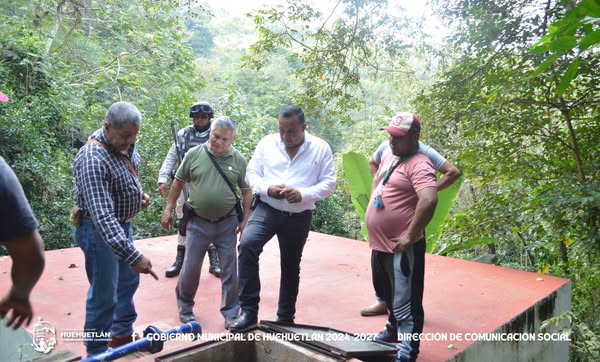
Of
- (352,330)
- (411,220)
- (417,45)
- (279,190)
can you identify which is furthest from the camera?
(417,45)

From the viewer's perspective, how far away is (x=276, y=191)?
308 cm

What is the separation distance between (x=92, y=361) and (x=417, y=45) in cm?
734

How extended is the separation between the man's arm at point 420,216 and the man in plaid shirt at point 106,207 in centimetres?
137

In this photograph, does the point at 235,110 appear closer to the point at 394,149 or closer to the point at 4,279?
the point at 4,279

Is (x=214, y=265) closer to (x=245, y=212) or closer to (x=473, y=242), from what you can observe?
(x=245, y=212)

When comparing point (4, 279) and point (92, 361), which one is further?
point (4, 279)

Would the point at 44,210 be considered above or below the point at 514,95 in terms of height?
below

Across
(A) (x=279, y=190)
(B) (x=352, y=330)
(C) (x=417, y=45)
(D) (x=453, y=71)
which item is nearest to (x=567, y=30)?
(A) (x=279, y=190)

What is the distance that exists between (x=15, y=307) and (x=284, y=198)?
1771 millimetres

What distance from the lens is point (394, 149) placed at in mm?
2936

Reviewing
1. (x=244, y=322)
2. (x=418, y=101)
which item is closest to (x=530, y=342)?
(x=244, y=322)

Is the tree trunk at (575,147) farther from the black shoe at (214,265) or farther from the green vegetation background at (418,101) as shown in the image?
the black shoe at (214,265)

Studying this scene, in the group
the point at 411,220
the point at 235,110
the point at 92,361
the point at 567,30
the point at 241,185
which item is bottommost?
the point at 92,361

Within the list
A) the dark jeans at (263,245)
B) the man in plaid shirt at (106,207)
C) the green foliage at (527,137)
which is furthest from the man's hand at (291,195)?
the green foliage at (527,137)
